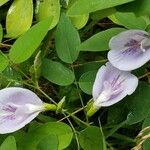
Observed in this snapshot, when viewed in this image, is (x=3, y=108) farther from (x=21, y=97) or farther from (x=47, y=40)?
(x=47, y=40)

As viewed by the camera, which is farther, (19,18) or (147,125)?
(19,18)

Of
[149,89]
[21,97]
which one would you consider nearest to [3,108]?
[21,97]

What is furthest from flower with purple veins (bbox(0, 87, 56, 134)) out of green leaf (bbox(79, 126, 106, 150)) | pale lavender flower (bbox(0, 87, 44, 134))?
green leaf (bbox(79, 126, 106, 150))

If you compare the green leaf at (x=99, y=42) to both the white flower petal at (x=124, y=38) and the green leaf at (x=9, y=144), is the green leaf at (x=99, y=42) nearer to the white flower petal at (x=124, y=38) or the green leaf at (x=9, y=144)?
the white flower petal at (x=124, y=38)

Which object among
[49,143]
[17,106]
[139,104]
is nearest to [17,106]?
[17,106]

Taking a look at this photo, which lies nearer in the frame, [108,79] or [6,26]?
[108,79]

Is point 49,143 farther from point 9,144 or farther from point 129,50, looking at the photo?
point 129,50
